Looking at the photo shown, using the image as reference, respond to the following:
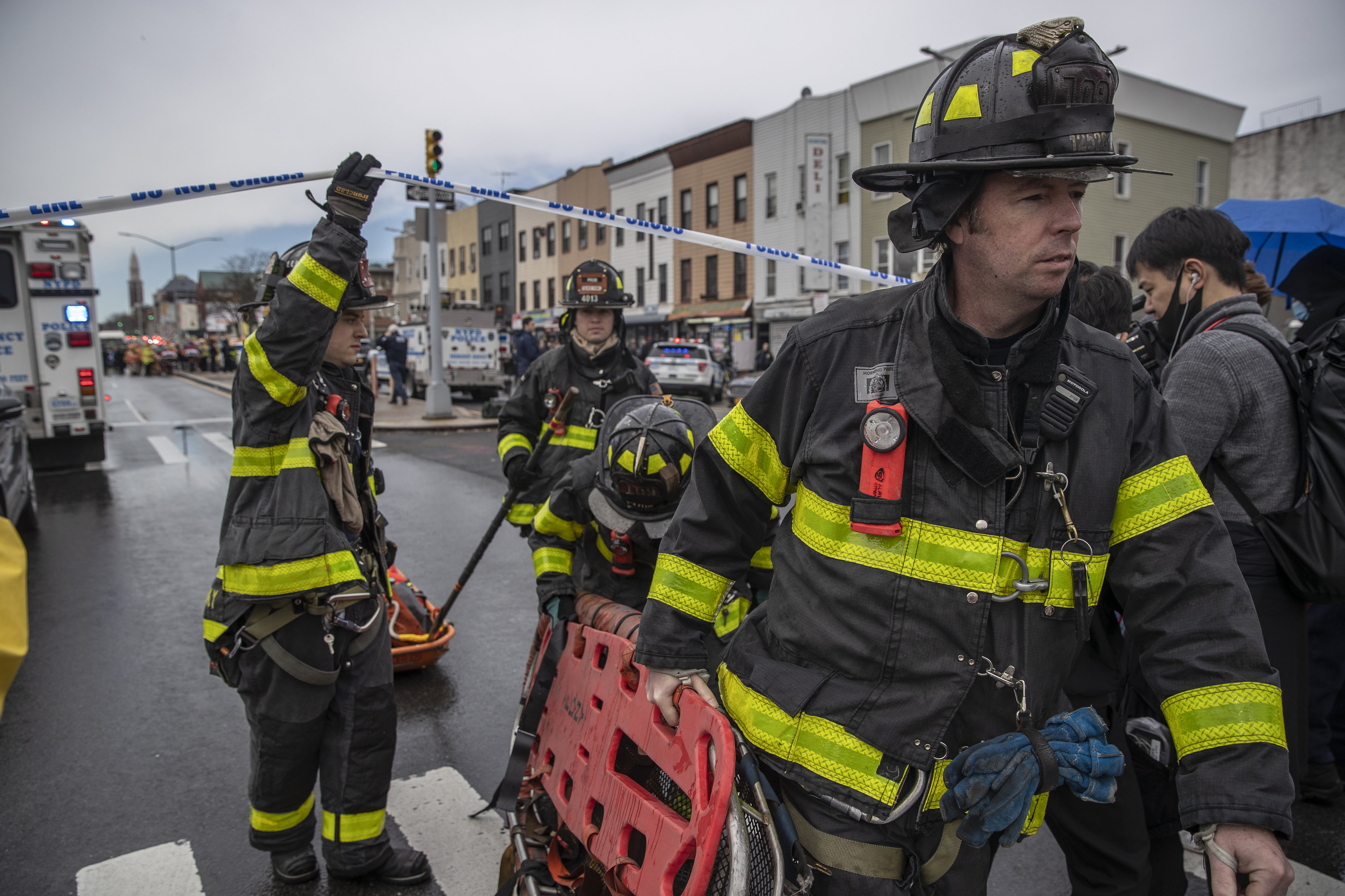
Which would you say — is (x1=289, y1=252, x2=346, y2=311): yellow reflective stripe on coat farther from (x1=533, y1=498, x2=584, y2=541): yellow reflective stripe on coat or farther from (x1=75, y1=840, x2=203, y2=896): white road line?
(x1=75, y1=840, x2=203, y2=896): white road line

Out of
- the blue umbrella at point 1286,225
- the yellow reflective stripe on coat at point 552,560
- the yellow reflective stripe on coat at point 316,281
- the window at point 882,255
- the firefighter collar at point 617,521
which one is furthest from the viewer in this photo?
the window at point 882,255

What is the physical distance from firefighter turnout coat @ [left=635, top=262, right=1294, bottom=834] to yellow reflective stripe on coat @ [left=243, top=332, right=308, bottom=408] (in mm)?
1690

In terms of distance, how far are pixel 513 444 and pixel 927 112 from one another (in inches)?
130

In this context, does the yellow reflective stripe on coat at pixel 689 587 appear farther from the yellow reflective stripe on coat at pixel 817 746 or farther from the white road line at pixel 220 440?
the white road line at pixel 220 440

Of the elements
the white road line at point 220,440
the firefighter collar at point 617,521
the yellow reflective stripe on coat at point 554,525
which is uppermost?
the firefighter collar at point 617,521

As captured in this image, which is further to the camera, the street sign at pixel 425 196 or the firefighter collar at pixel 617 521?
the street sign at pixel 425 196

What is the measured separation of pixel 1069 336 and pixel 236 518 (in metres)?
2.57

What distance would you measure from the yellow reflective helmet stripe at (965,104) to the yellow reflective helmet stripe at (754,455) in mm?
735

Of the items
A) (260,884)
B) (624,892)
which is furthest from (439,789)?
(624,892)

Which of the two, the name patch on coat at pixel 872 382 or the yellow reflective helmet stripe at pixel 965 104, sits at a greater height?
the yellow reflective helmet stripe at pixel 965 104

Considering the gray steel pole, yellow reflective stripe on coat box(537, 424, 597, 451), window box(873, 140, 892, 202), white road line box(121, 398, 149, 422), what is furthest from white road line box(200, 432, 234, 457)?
window box(873, 140, 892, 202)

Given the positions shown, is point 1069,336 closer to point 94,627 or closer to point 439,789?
point 439,789

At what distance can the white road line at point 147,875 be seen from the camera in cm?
295

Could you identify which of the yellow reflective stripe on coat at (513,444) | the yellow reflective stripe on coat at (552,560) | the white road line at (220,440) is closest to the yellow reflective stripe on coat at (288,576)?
the yellow reflective stripe on coat at (552,560)
